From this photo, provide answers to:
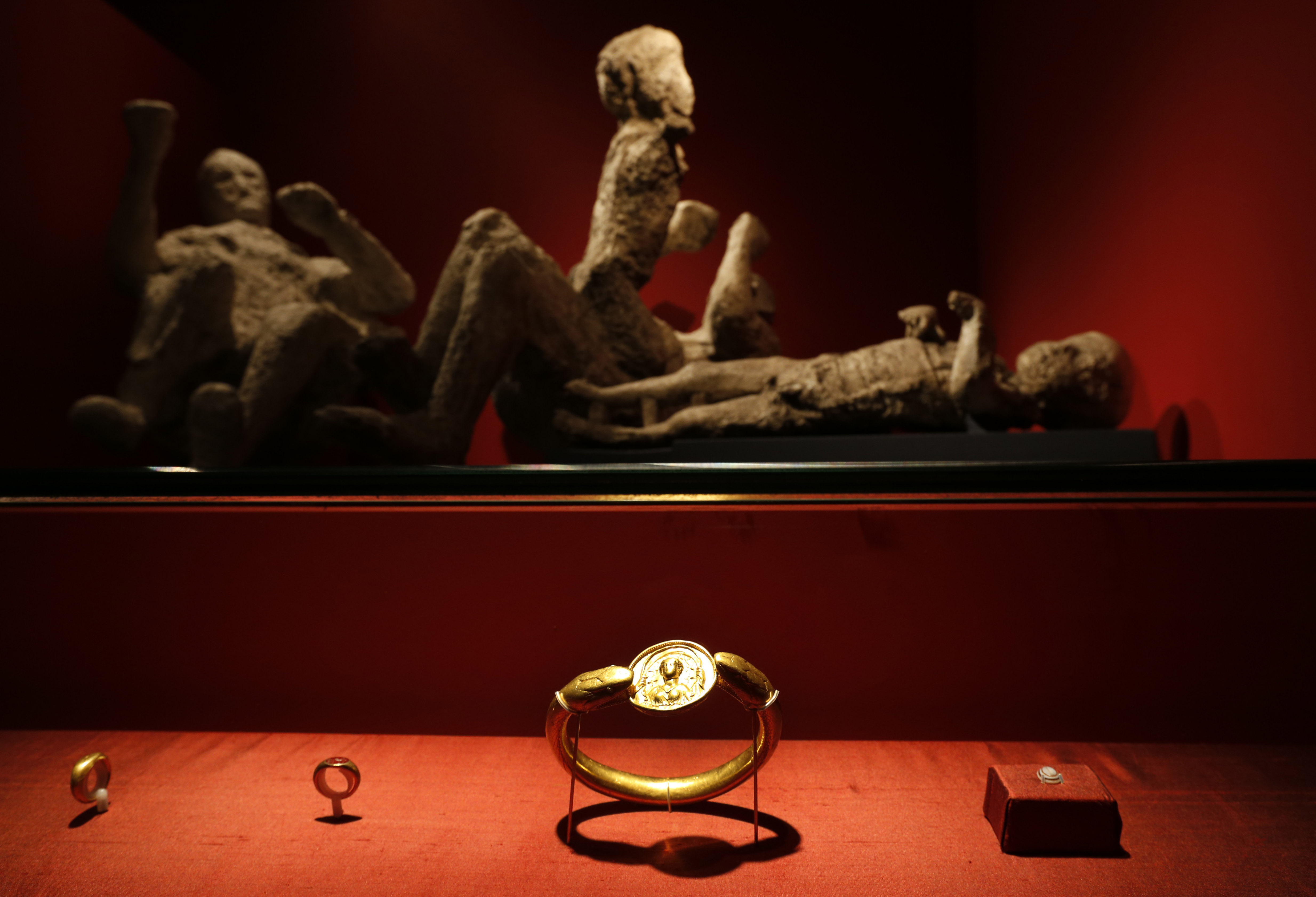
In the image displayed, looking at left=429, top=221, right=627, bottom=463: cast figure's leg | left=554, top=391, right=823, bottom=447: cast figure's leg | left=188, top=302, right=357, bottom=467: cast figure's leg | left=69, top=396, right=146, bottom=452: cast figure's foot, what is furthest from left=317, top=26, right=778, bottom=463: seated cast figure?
left=69, top=396, right=146, bottom=452: cast figure's foot

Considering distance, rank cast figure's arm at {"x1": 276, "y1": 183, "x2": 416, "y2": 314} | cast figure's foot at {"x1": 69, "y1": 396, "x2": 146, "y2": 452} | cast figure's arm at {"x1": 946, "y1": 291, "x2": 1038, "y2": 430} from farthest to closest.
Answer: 1. cast figure's arm at {"x1": 276, "y1": 183, "x2": 416, "y2": 314}
2. cast figure's foot at {"x1": 69, "y1": 396, "x2": 146, "y2": 452}
3. cast figure's arm at {"x1": 946, "y1": 291, "x2": 1038, "y2": 430}

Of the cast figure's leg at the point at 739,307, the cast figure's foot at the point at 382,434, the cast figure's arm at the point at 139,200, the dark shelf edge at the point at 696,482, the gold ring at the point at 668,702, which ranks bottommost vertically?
the gold ring at the point at 668,702

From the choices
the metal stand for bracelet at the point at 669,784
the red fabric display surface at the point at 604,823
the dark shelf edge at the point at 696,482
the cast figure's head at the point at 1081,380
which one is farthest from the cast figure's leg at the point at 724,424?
the metal stand for bracelet at the point at 669,784

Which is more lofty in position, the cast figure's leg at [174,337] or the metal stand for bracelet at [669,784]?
the cast figure's leg at [174,337]

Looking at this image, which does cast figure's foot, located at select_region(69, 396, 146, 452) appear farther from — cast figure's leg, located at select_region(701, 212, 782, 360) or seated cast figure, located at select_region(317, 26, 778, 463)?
cast figure's leg, located at select_region(701, 212, 782, 360)

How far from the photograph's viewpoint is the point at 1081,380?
2338 mm

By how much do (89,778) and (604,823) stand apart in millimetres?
576

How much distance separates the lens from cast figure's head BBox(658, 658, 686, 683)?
36.3 inches

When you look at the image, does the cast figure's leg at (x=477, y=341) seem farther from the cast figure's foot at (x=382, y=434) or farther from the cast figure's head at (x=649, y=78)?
the cast figure's head at (x=649, y=78)

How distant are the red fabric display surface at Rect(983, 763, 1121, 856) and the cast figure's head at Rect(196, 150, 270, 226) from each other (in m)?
3.15

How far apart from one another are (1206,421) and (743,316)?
1277 mm

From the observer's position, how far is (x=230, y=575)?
126cm

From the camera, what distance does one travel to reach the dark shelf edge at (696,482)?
123 cm

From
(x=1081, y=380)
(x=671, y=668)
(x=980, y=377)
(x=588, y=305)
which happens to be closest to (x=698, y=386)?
(x=588, y=305)
